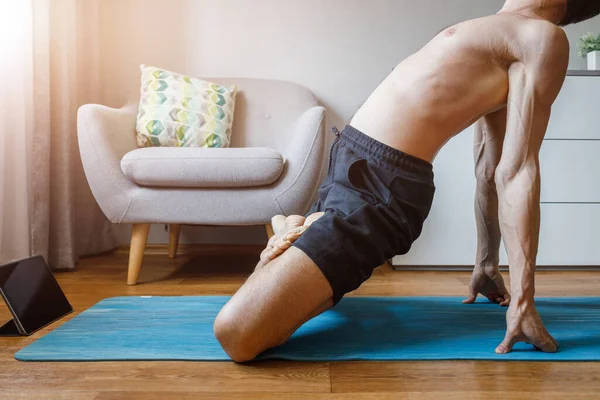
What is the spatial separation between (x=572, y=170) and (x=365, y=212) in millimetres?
1336

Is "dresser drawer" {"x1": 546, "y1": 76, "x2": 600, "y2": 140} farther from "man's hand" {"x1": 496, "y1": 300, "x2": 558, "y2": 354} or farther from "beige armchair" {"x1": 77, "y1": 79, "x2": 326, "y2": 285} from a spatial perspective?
"man's hand" {"x1": 496, "y1": 300, "x2": 558, "y2": 354}

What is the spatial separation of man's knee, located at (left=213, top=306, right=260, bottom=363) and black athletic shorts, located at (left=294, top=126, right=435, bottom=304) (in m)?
0.18

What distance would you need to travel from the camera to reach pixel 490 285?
138 centimetres

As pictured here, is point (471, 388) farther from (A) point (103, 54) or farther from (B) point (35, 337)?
(A) point (103, 54)

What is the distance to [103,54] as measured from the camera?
2471 millimetres

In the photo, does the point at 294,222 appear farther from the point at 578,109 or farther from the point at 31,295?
the point at 578,109

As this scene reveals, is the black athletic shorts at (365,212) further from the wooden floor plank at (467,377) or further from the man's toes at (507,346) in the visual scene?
the man's toes at (507,346)

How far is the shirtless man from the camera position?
3.08ft

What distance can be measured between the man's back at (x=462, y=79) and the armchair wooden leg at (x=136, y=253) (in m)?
1.00

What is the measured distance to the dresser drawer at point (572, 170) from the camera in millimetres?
1956

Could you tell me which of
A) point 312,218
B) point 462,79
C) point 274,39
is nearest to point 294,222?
point 312,218

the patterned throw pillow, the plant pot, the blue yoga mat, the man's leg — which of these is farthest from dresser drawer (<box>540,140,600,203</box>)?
the man's leg

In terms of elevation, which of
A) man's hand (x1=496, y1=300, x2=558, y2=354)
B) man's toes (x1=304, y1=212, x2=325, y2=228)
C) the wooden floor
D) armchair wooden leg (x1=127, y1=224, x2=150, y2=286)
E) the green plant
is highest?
the green plant

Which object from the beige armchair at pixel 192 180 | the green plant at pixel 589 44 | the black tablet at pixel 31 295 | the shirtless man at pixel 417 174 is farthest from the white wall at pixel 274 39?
the shirtless man at pixel 417 174
